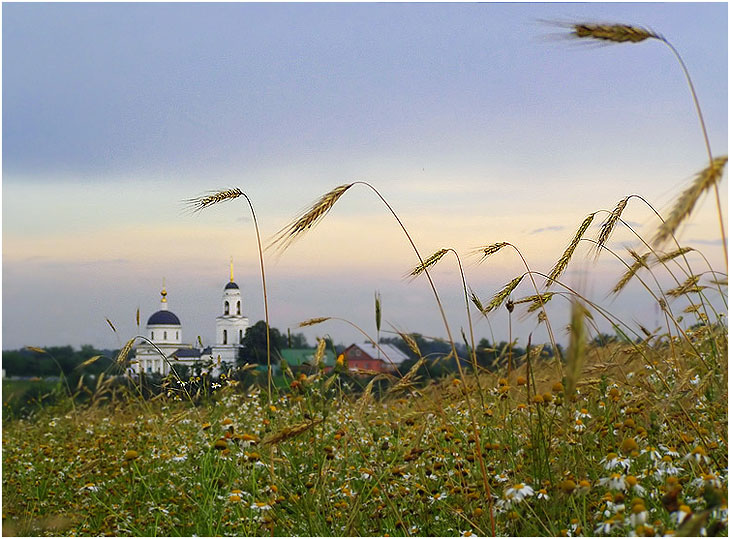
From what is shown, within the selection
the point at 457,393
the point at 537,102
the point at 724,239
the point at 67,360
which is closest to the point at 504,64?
the point at 537,102

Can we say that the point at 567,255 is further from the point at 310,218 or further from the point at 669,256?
the point at 310,218

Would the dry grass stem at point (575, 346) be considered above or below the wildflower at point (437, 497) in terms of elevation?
above

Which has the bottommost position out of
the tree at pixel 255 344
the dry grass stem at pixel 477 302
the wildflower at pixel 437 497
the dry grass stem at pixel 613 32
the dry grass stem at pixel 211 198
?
the wildflower at pixel 437 497

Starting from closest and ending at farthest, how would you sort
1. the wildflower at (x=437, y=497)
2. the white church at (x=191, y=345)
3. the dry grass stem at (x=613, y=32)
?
1. the dry grass stem at (x=613, y=32)
2. the wildflower at (x=437, y=497)
3. the white church at (x=191, y=345)

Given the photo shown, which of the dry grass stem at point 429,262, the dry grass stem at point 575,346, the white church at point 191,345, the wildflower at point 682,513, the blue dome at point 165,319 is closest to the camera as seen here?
the dry grass stem at point 575,346

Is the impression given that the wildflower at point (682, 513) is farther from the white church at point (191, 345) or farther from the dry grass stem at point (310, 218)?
the white church at point (191, 345)

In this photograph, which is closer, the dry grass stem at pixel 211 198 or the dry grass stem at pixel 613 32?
the dry grass stem at pixel 613 32

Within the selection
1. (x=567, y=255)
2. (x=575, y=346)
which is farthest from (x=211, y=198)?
(x=575, y=346)

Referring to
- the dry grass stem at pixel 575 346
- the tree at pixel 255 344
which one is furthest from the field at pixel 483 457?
the tree at pixel 255 344
